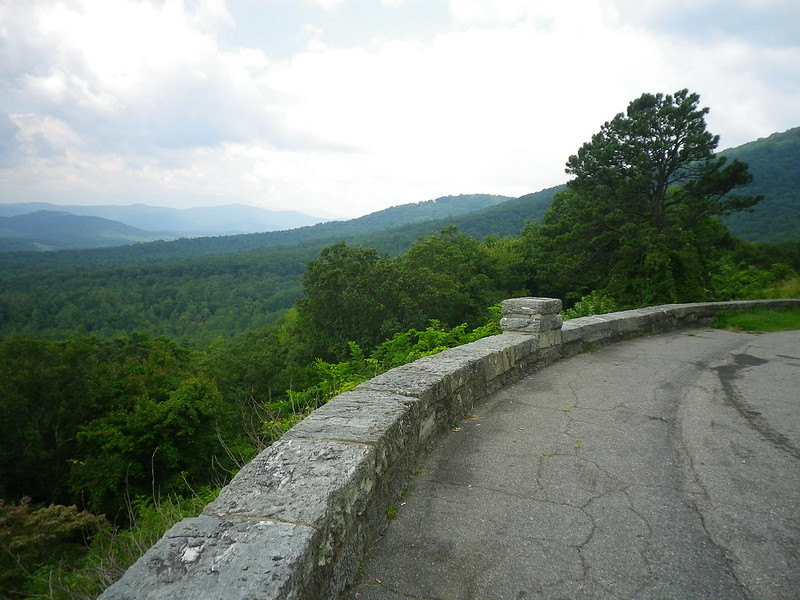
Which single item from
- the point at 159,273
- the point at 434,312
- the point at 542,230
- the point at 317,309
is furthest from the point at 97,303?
the point at 542,230

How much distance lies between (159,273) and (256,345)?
77.3m

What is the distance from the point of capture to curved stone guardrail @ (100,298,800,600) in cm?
152

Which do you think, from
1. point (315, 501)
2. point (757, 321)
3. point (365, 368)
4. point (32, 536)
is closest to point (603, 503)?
point (315, 501)

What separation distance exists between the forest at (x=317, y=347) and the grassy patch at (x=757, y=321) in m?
2.04

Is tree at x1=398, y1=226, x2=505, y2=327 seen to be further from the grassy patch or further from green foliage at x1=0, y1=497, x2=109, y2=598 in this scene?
green foliage at x1=0, y1=497, x2=109, y2=598

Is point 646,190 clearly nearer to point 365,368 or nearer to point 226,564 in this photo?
point 365,368

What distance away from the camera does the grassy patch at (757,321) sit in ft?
32.3

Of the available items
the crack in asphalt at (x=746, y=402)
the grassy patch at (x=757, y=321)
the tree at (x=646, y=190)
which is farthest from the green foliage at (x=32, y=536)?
the tree at (x=646, y=190)

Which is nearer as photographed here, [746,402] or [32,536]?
[746,402]

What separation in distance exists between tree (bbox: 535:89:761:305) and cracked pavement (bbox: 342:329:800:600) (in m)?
14.1

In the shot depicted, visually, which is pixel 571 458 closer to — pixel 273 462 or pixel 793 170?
pixel 273 462

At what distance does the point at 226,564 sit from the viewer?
5.15 feet

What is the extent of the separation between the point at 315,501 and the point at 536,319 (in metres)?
4.55

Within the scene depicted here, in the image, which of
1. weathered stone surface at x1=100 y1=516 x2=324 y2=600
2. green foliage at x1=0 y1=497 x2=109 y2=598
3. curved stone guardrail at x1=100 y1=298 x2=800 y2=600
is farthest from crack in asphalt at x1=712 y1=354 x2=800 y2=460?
green foliage at x1=0 y1=497 x2=109 y2=598
